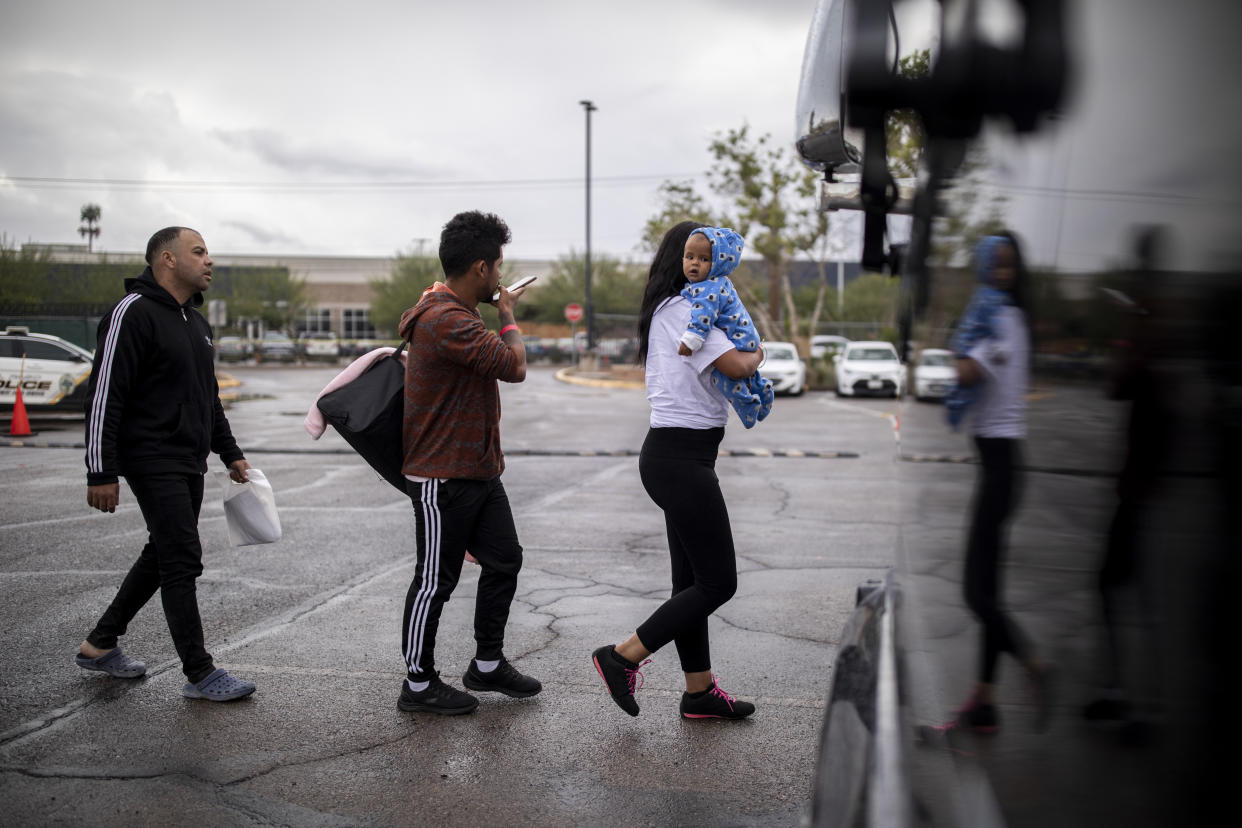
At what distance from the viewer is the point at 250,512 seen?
469cm

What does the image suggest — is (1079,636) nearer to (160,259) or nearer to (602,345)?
(160,259)

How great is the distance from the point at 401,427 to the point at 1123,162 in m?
3.35

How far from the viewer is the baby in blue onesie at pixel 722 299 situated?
3.58m

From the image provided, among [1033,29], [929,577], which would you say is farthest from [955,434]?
[1033,29]

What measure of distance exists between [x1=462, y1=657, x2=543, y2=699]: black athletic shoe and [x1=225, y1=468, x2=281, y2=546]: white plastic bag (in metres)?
1.15

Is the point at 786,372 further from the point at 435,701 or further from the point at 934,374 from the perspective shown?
the point at 934,374

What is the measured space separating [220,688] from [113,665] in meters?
0.61

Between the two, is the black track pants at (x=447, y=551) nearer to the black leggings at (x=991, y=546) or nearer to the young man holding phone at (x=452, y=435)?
the young man holding phone at (x=452, y=435)

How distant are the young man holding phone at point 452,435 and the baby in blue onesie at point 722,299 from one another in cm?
70

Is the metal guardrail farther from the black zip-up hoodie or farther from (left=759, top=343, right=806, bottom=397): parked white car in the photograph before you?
(left=759, top=343, right=806, bottom=397): parked white car

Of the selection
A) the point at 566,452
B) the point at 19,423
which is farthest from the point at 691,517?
the point at 19,423

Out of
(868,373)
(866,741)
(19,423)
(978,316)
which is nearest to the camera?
(978,316)

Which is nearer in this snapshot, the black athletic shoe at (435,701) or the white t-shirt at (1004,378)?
the white t-shirt at (1004,378)

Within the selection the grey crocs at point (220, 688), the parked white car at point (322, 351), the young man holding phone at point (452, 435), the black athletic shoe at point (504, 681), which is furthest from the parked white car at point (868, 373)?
the parked white car at point (322, 351)
